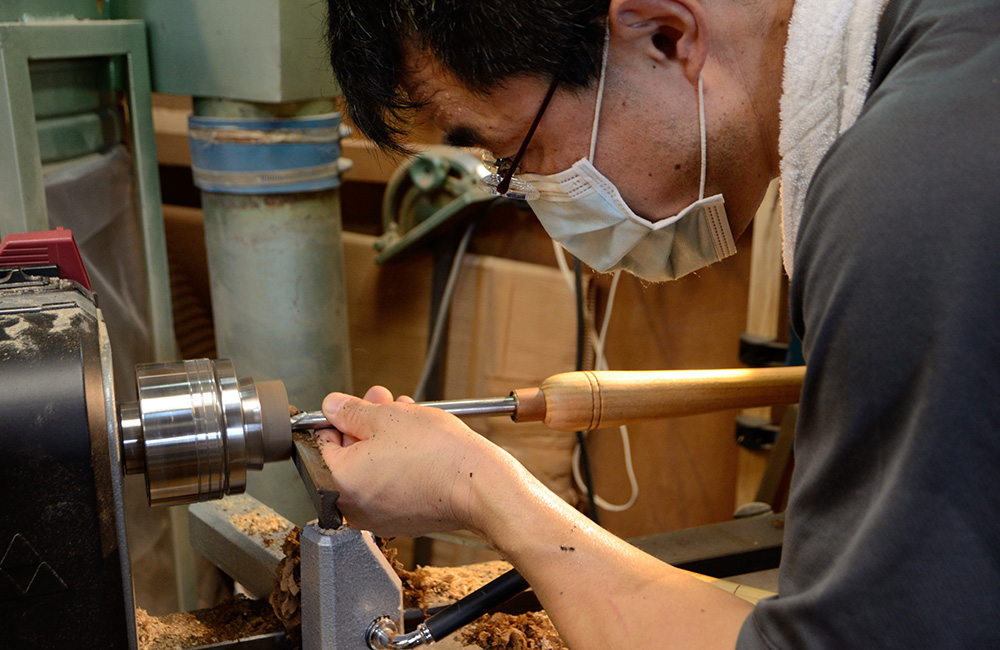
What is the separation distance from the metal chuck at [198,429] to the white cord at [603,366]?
44.6 inches

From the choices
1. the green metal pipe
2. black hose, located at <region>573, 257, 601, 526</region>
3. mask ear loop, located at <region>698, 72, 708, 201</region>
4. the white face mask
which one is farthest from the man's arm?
black hose, located at <region>573, 257, 601, 526</region>

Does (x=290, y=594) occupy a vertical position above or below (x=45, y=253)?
below

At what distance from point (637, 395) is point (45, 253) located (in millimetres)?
701

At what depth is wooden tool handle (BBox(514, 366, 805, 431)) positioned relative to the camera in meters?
1.02

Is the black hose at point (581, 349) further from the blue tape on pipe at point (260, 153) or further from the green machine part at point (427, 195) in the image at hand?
the blue tape on pipe at point (260, 153)

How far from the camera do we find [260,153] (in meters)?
1.38

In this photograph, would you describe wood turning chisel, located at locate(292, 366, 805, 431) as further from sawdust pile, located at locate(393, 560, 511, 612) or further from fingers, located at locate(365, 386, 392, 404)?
sawdust pile, located at locate(393, 560, 511, 612)

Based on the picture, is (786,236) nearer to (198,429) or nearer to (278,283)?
(198,429)

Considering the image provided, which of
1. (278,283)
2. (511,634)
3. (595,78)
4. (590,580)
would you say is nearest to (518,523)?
(590,580)

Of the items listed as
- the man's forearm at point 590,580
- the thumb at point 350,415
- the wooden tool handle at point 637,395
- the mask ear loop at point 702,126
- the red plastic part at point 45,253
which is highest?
the mask ear loop at point 702,126

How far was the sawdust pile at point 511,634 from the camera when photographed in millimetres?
940

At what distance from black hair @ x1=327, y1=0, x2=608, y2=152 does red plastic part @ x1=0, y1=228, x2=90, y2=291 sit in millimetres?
340

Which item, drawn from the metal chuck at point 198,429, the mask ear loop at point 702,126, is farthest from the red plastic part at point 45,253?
the mask ear loop at point 702,126

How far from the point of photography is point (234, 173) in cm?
139
